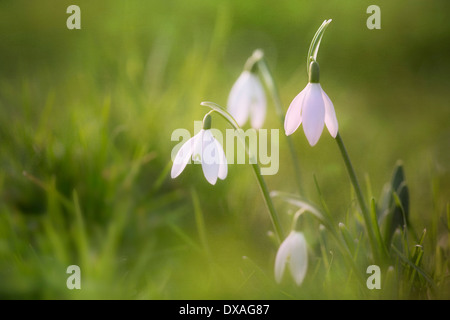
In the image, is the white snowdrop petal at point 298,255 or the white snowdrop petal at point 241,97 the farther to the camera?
the white snowdrop petal at point 241,97

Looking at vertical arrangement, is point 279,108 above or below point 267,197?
above

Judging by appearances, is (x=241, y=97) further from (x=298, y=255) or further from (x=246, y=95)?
(x=298, y=255)

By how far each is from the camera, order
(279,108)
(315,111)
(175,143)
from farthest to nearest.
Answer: (175,143) < (279,108) < (315,111)

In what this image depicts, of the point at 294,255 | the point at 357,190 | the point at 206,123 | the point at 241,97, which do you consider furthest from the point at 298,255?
the point at 241,97

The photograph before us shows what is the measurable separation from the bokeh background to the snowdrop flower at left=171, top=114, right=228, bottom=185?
15 centimetres

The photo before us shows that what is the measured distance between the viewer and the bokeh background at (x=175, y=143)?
831mm

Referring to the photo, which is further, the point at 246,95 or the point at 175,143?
the point at 175,143

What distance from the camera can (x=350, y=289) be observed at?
2.48 ft

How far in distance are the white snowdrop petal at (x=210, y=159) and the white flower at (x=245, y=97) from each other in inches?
11.1

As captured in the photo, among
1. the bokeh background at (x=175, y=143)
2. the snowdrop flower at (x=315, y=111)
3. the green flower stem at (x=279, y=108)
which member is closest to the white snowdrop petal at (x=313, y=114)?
the snowdrop flower at (x=315, y=111)

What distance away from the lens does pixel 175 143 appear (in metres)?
1.19

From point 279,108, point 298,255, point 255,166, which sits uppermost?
point 279,108

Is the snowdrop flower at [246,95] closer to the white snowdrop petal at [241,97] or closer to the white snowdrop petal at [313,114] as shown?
the white snowdrop petal at [241,97]

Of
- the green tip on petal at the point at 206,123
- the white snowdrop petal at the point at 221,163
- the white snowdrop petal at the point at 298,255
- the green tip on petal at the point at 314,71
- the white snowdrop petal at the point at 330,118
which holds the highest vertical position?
the green tip on petal at the point at 314,71
